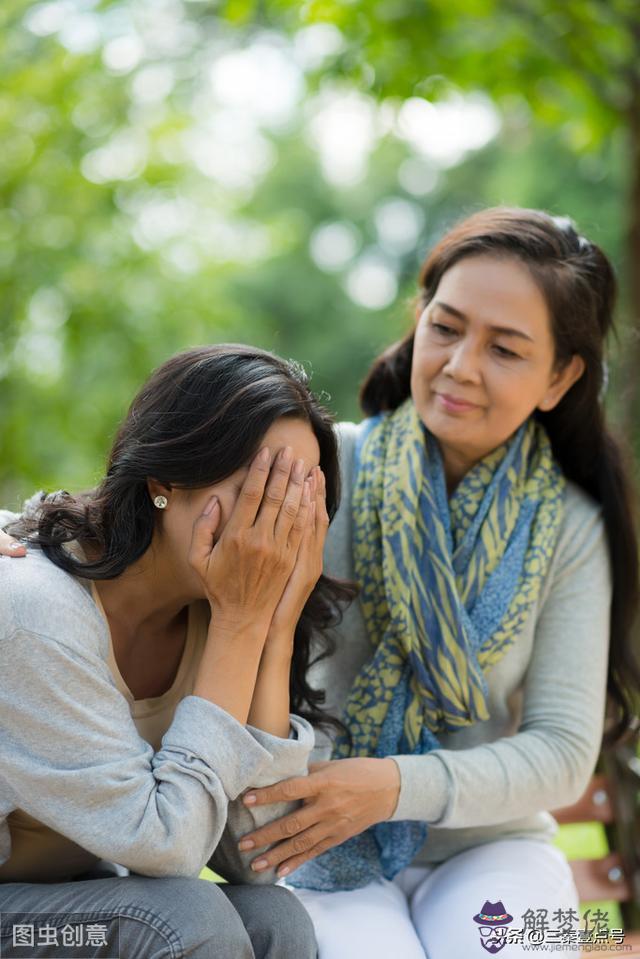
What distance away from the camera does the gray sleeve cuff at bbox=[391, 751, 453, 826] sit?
238cm

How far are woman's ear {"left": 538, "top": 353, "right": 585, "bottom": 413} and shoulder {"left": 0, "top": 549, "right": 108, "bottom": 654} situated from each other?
1.33 meters

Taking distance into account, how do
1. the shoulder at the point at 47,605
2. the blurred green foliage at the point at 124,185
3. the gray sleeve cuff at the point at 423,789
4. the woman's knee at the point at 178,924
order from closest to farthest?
the woman's knee at the point at 178,924 < the shoulder at the point at 47,605 < the gray sleeve cuff at the point at 423,789 < the blurred green foliage at the point at 124,185

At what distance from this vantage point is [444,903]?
2449 mm

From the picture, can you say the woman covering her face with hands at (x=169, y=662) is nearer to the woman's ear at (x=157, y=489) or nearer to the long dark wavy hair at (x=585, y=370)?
the woman's ear at (x=157, y=489)

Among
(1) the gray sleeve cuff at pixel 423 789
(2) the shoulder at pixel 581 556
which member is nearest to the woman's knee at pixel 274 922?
(1) the gray sleeve cuff at pixel 423 789

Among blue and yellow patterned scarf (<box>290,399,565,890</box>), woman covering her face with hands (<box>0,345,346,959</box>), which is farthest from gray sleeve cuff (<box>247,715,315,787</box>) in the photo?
blue and yellow patterned scarf (<box>290,399,565,890</box>)

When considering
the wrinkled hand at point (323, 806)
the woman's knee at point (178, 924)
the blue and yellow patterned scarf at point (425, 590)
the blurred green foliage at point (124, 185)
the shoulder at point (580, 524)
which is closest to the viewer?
the woman's knee at point (178, 924)

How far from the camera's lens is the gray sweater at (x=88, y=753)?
1.86 m

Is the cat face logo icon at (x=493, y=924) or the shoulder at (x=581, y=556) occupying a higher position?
the shoulder at (x=581, y=556)

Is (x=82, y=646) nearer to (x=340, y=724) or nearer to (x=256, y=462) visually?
(x=256, y=462)

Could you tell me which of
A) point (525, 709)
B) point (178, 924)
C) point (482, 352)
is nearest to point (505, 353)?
point (482, 352)

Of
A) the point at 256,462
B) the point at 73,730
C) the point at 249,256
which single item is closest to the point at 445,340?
the point at 256,462

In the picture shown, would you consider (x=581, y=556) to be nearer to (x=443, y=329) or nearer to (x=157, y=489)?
(x=443, y=329)

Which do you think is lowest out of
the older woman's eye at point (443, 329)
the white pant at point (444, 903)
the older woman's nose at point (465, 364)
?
the white pant at point (444, 903)
